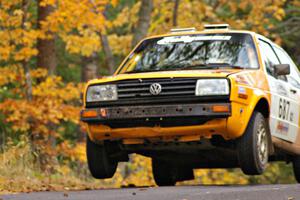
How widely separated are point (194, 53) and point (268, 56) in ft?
3.27

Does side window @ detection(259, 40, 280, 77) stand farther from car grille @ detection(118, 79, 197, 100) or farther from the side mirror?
car grille @ detection(118, 79, 197, 100)

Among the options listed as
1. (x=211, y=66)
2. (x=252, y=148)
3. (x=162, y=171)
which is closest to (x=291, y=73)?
(x=211, y=66)

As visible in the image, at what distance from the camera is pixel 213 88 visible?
993 centimetres

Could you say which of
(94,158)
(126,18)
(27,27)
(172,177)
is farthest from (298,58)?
(94,158)

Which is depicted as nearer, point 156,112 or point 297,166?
point 156,112

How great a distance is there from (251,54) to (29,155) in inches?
140

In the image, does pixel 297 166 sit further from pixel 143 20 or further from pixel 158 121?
pixel 143 20

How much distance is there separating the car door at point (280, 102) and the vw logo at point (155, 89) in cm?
159

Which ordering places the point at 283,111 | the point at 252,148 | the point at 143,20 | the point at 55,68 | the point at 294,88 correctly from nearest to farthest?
the point at 252,148 → the point at 283,111 → the point at 294,88 → the point at 143,20 → the point at 55,68

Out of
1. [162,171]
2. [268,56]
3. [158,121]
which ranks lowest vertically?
[162,171]

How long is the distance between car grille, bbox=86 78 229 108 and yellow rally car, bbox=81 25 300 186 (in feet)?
0.04

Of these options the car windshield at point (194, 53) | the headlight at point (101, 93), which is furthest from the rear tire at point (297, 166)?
the headlight at point (101, 93)

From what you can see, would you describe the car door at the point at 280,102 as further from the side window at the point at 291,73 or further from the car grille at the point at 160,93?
the car grille at the point at 160,93

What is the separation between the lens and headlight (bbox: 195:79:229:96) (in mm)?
9906
